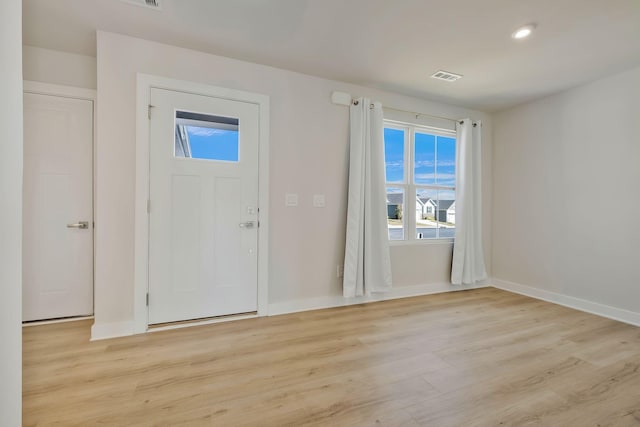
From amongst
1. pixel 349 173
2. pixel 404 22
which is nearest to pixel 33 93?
pixel 349 173

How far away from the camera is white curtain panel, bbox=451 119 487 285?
392 cm

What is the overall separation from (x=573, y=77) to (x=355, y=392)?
3.85 meters

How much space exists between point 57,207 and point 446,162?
4.60 metres

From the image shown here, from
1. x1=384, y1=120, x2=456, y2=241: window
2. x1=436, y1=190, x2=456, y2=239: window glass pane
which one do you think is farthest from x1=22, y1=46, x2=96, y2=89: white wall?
x1=436, y1=190, x2=456, y2=239: window glass pane

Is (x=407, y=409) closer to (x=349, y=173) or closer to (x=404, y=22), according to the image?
(x=349, y=173)

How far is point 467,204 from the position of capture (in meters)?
3.93

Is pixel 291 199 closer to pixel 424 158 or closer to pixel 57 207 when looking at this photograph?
pixel 424 158

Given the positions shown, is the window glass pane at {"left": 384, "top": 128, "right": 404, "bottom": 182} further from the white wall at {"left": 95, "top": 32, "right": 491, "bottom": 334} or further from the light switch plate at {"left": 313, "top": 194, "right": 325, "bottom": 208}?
the light switch plate at {"left": 313, "top": 194, "right": 325, "bottom": 208}

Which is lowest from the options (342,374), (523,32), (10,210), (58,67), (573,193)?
(342,374)

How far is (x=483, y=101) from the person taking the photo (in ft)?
12.6

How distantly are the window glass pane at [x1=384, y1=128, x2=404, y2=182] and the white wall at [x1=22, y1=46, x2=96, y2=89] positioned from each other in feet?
10.6

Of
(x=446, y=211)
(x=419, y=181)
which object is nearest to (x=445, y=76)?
(x=419, y=181)

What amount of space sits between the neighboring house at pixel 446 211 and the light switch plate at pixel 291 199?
2149mm

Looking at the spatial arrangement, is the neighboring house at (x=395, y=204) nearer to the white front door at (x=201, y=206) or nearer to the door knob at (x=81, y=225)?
the white front door at (x=201, y=206)
